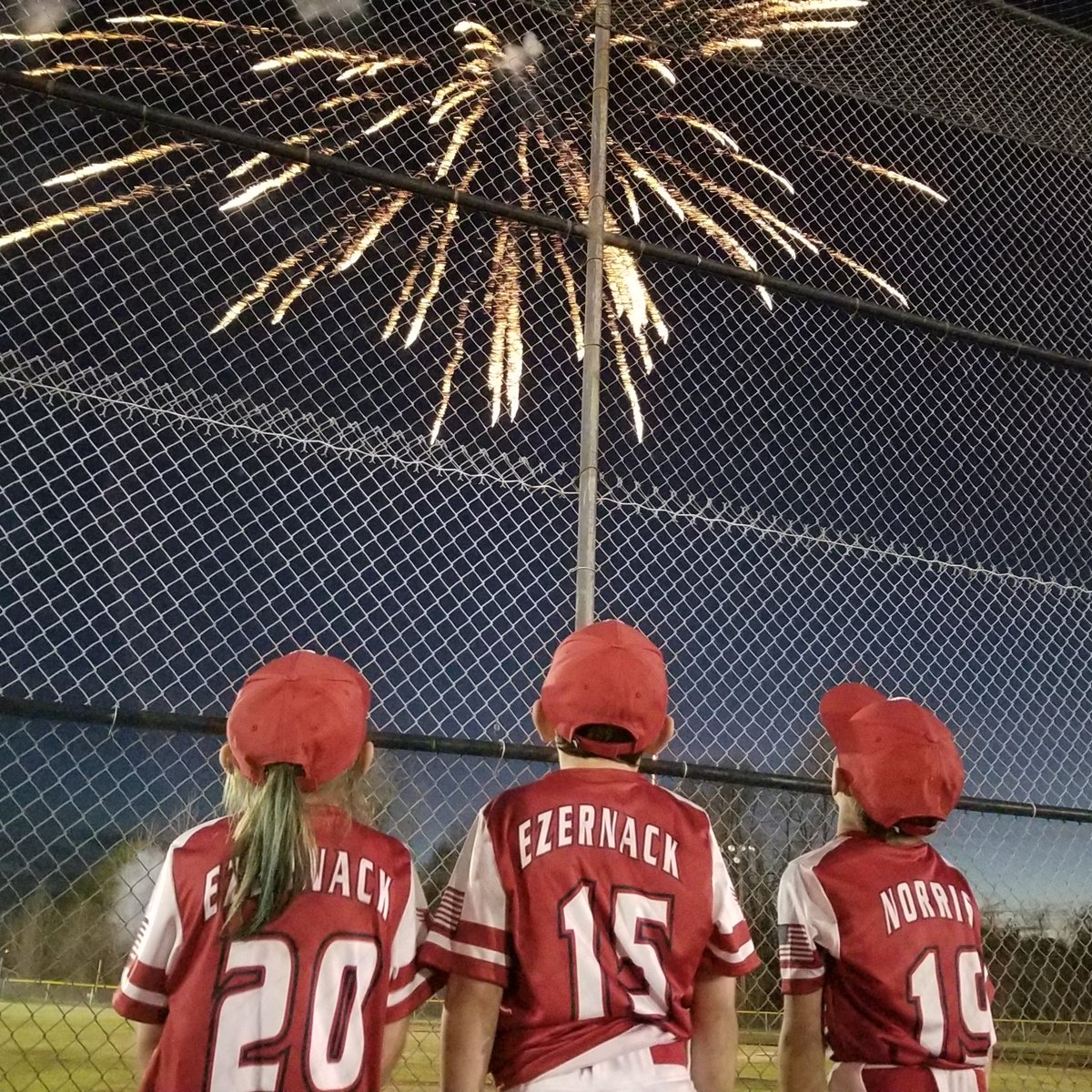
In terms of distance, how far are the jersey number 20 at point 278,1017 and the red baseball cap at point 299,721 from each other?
13.3 inches

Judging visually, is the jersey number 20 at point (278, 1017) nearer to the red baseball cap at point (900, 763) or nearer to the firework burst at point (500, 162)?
the red baseball cap at point (900, 763)

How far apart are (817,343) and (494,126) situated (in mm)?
3069

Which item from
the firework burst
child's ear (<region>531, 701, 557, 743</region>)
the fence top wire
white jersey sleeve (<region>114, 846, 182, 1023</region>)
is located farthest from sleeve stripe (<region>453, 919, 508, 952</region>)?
the firework burst

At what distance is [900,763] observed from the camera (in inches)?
97.7

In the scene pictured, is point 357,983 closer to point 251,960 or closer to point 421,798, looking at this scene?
point 251,960

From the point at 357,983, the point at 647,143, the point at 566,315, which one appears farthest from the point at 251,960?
the point at 647,143

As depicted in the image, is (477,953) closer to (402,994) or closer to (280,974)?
(402,994)

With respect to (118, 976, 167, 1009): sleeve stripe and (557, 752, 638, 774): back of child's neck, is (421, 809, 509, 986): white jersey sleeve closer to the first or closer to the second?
(557, 752, 638, 774): back of child's neck

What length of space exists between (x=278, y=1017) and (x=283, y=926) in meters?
0.16

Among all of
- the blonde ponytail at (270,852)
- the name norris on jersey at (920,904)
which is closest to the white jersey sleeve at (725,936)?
the name norris on jersey at (920,904)

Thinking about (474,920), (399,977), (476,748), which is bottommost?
(399,977)

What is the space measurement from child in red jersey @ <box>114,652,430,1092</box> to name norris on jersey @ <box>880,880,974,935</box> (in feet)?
3.72

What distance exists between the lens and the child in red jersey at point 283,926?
193cm

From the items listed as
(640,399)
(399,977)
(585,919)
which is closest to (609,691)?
(585,919)
